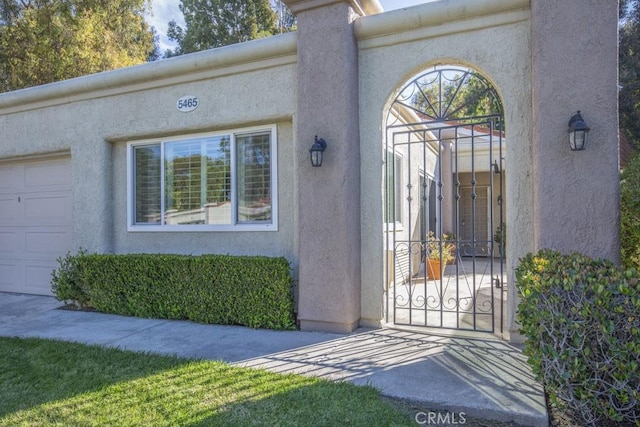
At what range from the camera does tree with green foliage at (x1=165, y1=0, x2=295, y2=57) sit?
23.3 meters

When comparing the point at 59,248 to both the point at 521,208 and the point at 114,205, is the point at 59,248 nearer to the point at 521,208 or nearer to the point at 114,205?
the point at 114,205

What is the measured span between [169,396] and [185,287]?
9.19 ft

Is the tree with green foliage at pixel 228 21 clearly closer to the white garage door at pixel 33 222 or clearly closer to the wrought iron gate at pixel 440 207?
the wrought iron gate at pixel 440 207

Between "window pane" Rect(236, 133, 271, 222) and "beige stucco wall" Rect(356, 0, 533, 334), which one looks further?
"window pane" Rect(236, 133, 271, 222)

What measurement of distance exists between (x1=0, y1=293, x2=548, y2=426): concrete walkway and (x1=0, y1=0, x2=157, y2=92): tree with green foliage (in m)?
10.3

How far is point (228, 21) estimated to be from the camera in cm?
2361

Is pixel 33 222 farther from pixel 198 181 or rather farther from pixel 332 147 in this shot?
pixel 332 147

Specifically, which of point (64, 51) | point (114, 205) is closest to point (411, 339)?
point (114, 205)

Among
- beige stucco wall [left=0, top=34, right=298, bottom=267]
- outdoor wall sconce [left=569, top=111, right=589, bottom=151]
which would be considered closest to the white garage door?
beige stucco wall [left=0, top=34, right=298, bottom=267]

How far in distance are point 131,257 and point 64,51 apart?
33.9ft

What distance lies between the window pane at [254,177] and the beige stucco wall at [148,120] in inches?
10.4

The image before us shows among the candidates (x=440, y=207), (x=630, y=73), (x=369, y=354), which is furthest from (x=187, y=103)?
(x=630, y=73)

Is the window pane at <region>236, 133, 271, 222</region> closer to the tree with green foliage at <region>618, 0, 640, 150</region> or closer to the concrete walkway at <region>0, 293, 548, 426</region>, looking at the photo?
the concrete walkway at <region>0, 293, 548, 426</region>

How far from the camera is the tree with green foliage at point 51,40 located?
1309cm
